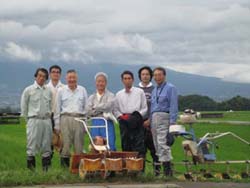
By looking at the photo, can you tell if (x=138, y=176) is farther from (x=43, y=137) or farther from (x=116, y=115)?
(x=43, y=137)

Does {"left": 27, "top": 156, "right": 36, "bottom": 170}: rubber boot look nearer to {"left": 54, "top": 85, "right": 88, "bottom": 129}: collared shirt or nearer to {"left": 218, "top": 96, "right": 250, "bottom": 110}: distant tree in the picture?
{"left": 54, "top": 85, "right": 88, "bottom": 129}: collared shirt

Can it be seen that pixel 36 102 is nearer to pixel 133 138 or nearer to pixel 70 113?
pixel 70 113

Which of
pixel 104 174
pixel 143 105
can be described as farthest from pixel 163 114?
pixel 104 174

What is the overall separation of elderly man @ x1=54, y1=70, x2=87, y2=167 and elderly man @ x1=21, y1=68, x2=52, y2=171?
200mm

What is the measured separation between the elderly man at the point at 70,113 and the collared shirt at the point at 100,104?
16 centimetres

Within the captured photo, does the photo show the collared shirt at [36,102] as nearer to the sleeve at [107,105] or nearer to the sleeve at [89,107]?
the sleeve at [89,107]

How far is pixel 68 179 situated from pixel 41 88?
1.71 meters

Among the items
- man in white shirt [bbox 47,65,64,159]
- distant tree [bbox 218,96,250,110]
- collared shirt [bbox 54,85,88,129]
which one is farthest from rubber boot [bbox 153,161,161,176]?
distant tree [bbox 218,96,250,110]

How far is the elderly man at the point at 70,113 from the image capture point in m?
9.10

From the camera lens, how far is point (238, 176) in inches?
376

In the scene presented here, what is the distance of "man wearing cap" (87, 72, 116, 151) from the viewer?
29.3 feet

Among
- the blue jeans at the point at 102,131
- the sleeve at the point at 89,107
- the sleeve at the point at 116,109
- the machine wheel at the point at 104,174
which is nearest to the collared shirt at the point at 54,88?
the sleeve at the point at 89,107

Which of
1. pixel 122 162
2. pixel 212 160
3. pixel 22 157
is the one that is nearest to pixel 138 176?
pixel 122 162

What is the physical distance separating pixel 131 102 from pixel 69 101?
101cm
